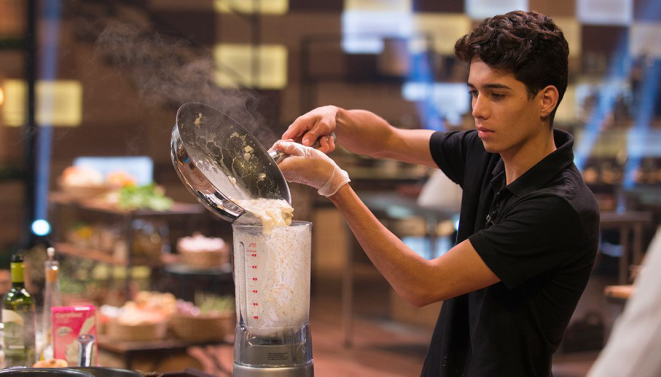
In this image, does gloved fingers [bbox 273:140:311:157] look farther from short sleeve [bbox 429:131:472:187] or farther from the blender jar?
short sleeve [bbox 429:131:472:187]

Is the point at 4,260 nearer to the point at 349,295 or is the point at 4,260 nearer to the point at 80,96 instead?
the point at 80,96

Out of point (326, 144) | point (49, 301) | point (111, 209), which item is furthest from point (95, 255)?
point (326, 144)

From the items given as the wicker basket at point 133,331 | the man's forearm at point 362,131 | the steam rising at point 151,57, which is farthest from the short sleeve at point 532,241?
the steam rising at point 151,57

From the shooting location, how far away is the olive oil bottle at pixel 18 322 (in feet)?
6.63

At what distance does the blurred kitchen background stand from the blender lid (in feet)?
11.8

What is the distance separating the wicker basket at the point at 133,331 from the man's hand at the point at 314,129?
241cm

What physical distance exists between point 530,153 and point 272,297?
2.03 ft

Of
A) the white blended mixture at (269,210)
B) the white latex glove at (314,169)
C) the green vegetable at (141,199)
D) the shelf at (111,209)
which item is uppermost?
the white latex glove at (314,169)

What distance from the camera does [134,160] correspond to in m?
7.35

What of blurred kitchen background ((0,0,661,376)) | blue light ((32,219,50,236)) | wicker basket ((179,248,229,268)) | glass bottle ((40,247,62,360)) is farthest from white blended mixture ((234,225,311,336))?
blue light ((32,219,50,236))

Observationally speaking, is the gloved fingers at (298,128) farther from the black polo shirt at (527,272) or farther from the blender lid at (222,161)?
the black polo shirt at (527,272)

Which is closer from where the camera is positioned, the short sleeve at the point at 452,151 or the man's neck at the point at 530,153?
the man's neck at the point at 530,153

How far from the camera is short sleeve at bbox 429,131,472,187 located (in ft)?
6.77

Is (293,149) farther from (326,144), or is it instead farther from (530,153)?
(530,153)
